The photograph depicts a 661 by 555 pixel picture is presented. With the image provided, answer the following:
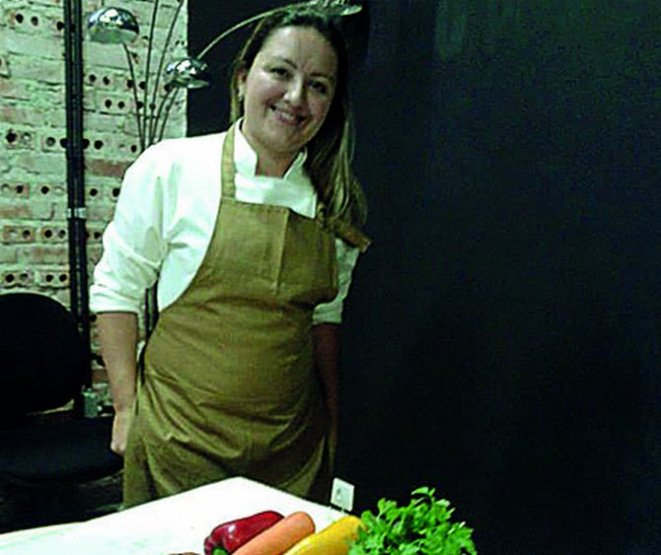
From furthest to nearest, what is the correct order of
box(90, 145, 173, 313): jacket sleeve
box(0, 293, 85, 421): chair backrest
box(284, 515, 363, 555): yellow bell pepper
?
box(0, 293, 85, 421): chair backrest
box(90, 145, 173, 313): jacket sleeve
box(284, 515, 363, 555): yellow bell pepper

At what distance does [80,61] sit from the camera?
2.74m

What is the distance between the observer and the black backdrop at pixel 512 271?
5.04 feet

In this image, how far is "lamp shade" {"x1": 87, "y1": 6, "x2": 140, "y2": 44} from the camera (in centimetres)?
195

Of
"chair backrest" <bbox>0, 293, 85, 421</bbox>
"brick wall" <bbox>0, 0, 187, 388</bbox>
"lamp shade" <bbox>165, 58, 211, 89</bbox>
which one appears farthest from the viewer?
"brick wall" <bbox>0, 0, 187, 388</bbox>

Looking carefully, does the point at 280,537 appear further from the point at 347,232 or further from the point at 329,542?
the point at 347,232

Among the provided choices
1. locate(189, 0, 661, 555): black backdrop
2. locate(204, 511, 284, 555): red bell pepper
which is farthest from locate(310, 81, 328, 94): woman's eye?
locate(204, 511, 284, 555): red bell pepper

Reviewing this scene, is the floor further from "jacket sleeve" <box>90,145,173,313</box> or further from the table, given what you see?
the table

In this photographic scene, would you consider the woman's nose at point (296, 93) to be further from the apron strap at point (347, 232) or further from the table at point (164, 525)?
the table at point (164, 525)

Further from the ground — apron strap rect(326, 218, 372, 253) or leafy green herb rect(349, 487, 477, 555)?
apron strap rect(326, 218, 372, 253)

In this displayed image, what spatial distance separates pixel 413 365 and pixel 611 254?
618mm

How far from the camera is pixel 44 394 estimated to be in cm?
253

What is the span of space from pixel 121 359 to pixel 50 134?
4.70ft

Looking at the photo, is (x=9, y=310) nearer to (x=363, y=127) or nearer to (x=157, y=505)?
(x=363, y=127)

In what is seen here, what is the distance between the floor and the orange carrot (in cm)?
161
